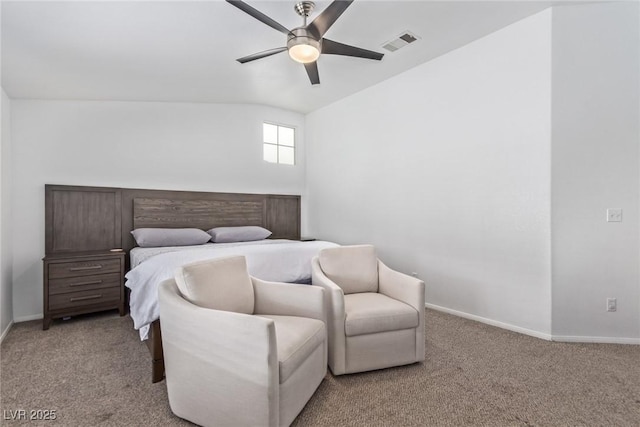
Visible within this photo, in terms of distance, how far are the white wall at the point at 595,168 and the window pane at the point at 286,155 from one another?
3.76 meters

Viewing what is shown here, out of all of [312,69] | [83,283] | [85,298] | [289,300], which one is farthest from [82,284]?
[312,69]

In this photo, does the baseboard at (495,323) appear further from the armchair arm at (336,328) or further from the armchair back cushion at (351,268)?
the armchair arm at (336,328)

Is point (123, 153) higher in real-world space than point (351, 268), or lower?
higher

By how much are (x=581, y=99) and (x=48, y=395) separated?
4650 mm

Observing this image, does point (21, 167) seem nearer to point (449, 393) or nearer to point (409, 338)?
point (409, 338)

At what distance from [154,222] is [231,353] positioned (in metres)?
3.06

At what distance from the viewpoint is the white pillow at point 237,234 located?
4069 millimetres

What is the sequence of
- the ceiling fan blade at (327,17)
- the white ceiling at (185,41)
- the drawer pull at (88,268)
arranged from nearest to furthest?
the ceiling fan blade at (327,17) → the white ceiling at (185,41) → the drawer pull at (88,268)

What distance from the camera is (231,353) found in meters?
1.50

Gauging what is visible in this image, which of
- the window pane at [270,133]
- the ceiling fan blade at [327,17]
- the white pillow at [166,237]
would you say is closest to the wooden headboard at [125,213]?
the white pillow at [166,237]

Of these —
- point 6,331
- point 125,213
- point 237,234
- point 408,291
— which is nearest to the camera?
point 408,291

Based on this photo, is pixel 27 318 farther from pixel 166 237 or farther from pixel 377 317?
pixel 377 317

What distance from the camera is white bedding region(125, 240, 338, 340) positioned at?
2234 millimetres

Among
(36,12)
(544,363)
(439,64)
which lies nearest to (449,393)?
(544,363)
